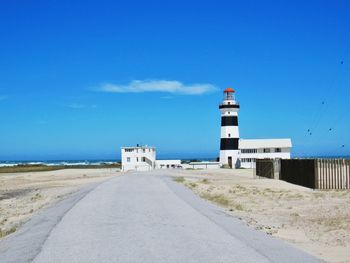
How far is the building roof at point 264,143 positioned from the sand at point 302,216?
4191cm

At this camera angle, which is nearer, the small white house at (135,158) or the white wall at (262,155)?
the white wall at (262,155)

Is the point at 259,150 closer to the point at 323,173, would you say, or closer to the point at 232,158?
the point at 232,158

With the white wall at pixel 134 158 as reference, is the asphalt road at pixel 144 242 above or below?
below

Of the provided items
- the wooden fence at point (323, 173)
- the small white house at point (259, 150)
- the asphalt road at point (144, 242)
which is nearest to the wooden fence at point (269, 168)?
the wooden fence at point (323, 173)

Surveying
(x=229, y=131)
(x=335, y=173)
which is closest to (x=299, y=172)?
(x=335, y=173)

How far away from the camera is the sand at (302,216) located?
11672mm

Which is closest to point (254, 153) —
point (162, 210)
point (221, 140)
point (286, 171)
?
point (221, 140)

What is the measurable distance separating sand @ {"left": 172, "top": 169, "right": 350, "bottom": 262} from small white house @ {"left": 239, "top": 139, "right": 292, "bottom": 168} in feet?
137

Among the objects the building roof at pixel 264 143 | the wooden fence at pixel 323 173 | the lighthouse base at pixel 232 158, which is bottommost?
the wooden fence at pixel 323 173

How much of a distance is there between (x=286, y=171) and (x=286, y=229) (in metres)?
22.3

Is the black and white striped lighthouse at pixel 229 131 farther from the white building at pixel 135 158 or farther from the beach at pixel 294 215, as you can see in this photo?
the beach at pixel 294 215

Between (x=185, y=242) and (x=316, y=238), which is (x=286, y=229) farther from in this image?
(x=185, y=242)

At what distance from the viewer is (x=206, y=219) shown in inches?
552

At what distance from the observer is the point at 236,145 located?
2692 inches
